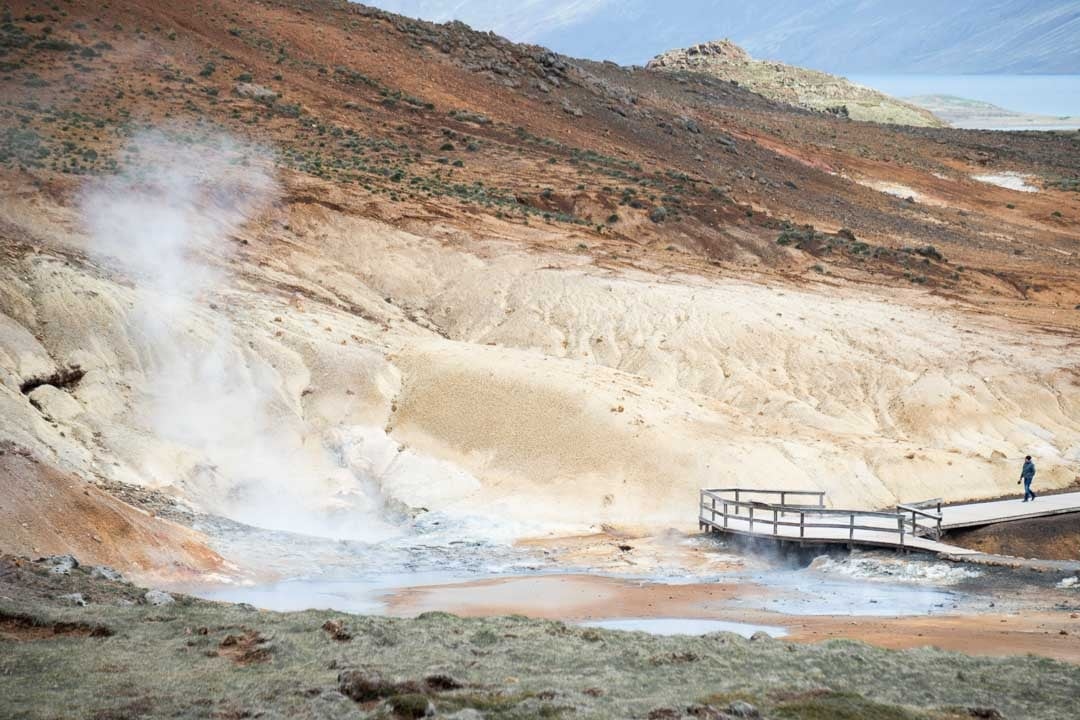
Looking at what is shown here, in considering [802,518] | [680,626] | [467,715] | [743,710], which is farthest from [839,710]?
[802,518]

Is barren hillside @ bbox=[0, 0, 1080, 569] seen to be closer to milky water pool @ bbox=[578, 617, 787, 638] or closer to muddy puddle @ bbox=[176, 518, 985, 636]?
muddy puddle @ bbox=[176, 518, 985, 636]

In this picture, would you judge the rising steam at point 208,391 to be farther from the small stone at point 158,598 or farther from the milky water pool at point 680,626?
the small stone at point 158,598

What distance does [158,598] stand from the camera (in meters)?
15.6

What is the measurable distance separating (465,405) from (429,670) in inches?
690

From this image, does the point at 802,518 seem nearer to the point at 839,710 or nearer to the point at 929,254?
the point at 839,710

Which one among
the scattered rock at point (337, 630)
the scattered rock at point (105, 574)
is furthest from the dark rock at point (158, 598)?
the scattered rock at point (337, 630)

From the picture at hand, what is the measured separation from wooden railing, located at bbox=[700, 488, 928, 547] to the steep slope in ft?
265

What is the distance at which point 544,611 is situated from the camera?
18.9m

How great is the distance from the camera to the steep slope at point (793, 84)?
109 metres

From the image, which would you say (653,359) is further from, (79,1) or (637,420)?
(79,1)

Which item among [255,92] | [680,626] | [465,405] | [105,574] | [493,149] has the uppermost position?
[255,92]

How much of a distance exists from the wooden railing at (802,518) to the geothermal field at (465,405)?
416 millimetres

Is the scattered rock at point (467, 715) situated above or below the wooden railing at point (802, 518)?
below

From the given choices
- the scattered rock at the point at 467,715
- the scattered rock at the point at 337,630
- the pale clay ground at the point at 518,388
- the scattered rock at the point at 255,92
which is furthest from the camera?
the scattered rock at the point at 255,92
